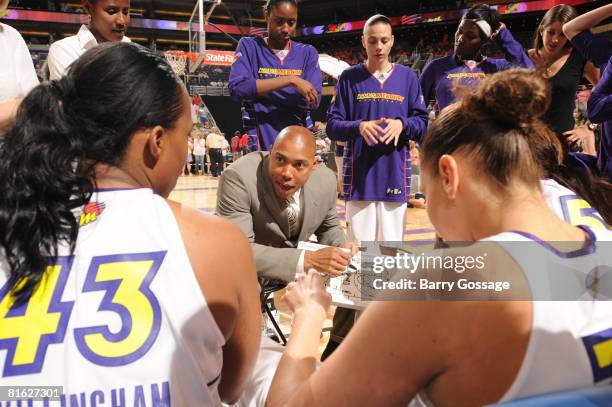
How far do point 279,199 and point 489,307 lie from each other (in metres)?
1.70

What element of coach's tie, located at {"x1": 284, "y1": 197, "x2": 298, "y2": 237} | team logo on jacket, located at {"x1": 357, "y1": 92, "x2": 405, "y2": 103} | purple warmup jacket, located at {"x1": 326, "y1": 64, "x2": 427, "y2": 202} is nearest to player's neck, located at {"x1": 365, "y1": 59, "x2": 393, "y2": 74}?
purple warmup jacket, located at {"x1": 326, "y1": 64, "x2": 427, "y2": 202}

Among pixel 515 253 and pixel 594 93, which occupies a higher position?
pixel 594 93

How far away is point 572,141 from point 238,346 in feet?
7.69

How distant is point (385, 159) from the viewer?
10.5 ft

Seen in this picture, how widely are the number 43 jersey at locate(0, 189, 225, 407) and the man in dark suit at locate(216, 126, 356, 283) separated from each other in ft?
3.88

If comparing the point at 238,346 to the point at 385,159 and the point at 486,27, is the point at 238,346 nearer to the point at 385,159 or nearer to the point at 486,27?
the point at 385,159

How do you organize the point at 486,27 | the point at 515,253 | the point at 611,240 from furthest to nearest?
the point at 486,27, the point at 611,240, the point at 515,253

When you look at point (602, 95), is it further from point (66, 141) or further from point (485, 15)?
point (66, 141)

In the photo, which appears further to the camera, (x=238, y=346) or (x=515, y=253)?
(x=238, y=346)

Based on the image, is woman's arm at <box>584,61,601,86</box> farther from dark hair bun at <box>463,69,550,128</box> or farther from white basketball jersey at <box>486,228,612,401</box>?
white basketball jersey at <box>486,228,612,401</box>

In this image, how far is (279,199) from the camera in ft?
7.89

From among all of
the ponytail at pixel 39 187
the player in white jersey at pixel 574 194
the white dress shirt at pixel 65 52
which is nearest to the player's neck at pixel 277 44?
the white dress shirt at pixel 65 52

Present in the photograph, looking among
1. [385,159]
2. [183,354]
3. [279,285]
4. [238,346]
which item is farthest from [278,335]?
[183,354]

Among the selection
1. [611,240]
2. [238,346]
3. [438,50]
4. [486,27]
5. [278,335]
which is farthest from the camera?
[438,50]
